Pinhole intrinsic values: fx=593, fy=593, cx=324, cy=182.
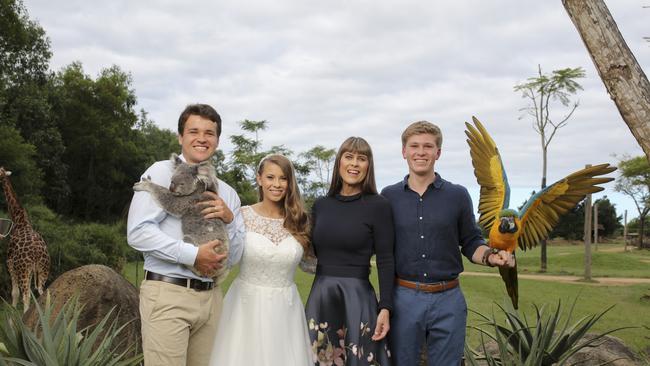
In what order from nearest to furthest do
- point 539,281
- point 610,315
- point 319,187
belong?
1. point 610,315
2. point 539,281
3. point 319,187

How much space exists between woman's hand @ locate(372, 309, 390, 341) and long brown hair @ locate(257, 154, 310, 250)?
70 centimetres

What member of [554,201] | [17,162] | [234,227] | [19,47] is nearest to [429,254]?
[554,201]

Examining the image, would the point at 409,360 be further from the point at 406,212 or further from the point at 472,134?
the point at 472,134

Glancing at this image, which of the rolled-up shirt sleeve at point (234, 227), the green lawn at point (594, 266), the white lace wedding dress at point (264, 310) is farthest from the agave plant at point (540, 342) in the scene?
the green lawn at point (594, 266)

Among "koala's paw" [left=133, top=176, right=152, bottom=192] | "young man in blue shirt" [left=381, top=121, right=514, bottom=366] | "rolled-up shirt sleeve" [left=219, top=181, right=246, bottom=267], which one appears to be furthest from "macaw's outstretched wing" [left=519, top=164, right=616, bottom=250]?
"koala's paw" [left=133, top=176, right=152, bottom=192]

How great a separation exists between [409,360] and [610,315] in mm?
9938

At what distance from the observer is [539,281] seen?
16.8 metres

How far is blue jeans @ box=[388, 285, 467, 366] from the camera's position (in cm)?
374

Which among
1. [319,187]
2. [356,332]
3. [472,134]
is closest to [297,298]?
[356,332]

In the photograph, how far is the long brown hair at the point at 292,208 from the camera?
13.1 ft

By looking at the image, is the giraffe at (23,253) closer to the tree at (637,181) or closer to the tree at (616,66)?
the tree at (616,66)

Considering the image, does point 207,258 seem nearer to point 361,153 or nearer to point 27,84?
point 361,153

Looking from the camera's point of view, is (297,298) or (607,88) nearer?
(297,298)

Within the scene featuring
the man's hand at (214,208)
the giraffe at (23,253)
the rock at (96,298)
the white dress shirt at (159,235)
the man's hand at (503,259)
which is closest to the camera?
the white dress shirt at (159,235)
